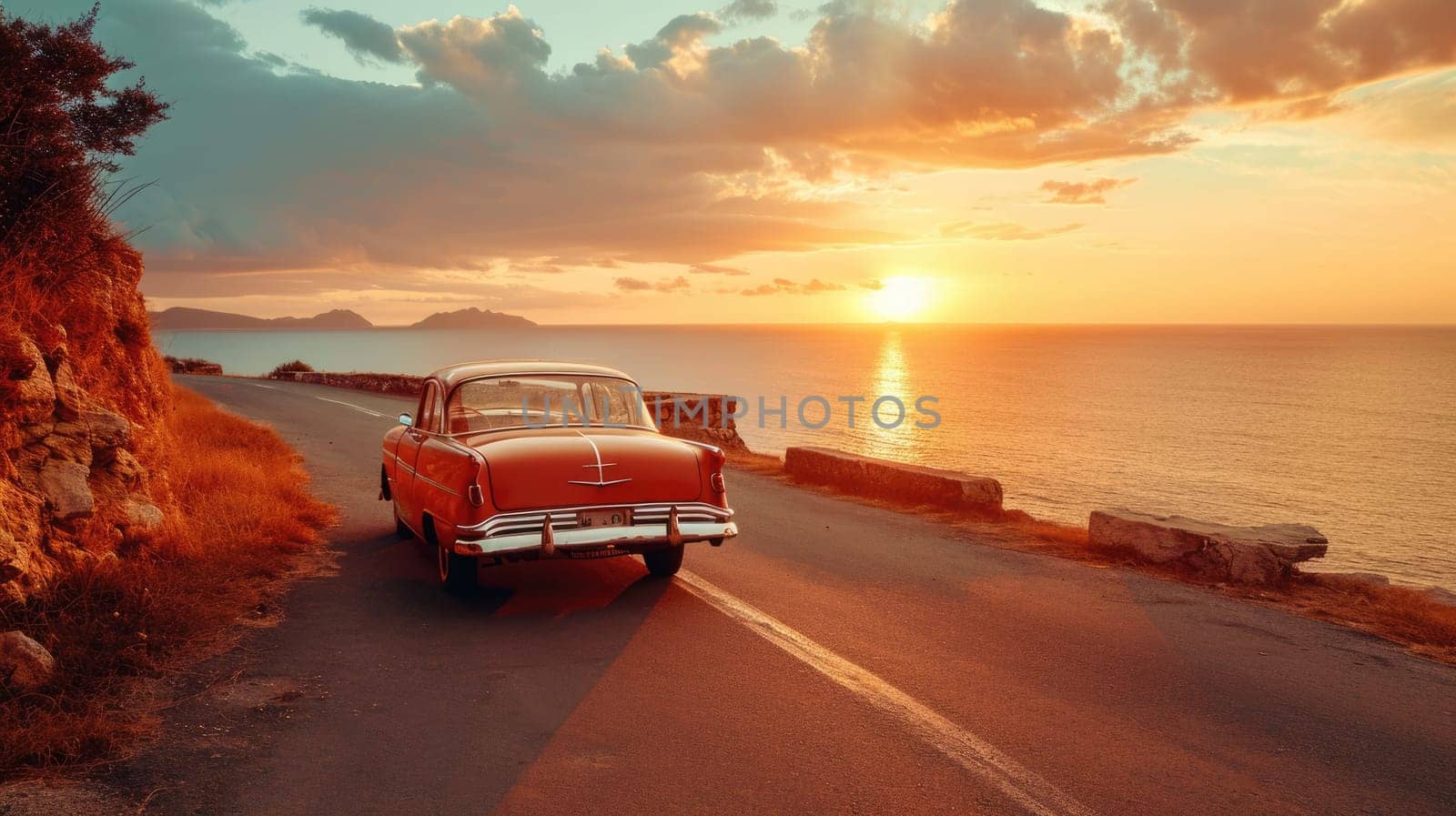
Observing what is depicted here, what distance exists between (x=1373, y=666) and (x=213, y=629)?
713cm

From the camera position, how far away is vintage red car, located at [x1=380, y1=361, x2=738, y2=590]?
618 cm

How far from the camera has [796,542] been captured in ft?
30.0

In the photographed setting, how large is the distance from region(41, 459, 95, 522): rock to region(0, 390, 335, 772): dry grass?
39 cm

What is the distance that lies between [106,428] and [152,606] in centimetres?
Result: 198

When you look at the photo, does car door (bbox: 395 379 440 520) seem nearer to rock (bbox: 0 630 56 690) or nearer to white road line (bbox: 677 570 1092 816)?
white road line (bbox: 677 570 1092 816)

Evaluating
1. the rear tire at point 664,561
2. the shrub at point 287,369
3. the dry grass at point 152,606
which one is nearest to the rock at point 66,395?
the dry grass at point 152,606

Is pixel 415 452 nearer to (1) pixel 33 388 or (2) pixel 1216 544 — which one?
(1) pixel 33 388

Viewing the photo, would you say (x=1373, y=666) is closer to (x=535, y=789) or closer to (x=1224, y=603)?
(x=1224, y=603)

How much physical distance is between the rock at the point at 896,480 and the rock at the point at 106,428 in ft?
27.9

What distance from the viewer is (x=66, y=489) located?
6.17 metres

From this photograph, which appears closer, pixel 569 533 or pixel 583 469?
pixel 569 533

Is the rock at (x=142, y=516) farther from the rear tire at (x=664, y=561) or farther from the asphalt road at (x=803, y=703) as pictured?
the rear tire at (x=664, y=561)

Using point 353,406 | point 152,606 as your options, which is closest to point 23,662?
point 152,606

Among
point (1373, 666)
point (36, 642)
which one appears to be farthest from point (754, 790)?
point (1373, 666)
